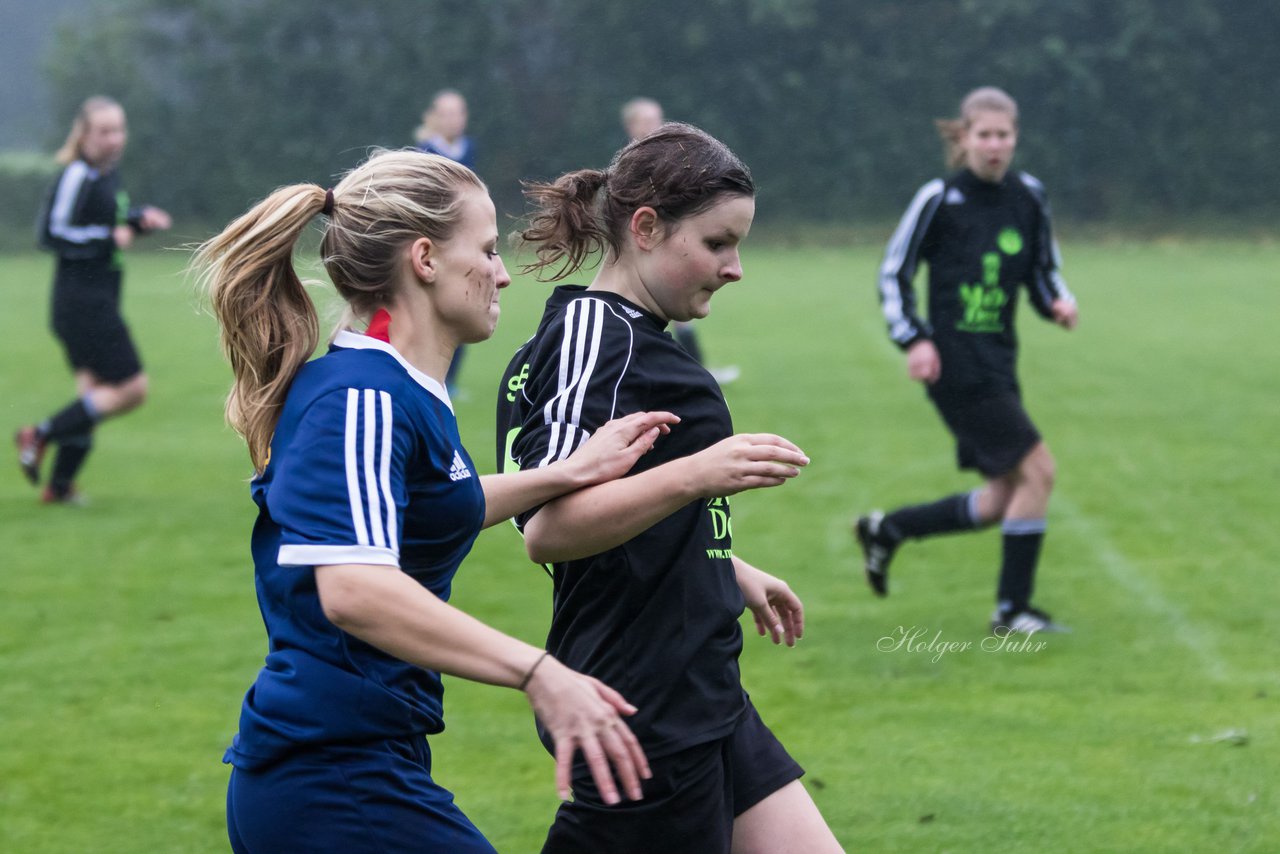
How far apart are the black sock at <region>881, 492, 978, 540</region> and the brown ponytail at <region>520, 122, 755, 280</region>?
3.86 m

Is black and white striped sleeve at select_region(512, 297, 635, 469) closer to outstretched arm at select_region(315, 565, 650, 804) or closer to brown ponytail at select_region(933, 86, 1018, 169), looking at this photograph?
outstretched arm at select_region(315, 565, 650, 804)

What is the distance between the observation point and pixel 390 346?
2533 millimetres

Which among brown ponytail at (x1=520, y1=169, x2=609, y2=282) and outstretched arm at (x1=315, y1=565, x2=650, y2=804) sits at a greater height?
brown ponytail at (x1=520, y1=169, x2=609, y2=282)

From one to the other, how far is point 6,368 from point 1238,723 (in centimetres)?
1330

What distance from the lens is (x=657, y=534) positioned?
9.60 feet

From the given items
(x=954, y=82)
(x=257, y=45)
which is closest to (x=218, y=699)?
(x=954, y=82)

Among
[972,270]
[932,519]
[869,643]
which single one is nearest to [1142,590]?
[932,519]

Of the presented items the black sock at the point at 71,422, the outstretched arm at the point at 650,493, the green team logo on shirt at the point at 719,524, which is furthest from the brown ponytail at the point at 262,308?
the black sock at the point at 71,422

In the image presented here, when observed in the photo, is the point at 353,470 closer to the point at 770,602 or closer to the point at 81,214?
the point at 770,602

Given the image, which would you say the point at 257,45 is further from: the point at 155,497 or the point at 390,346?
the point at 390,346

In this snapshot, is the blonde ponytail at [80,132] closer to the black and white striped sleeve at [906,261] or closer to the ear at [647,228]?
the black and white striped sleeve at [906,261]

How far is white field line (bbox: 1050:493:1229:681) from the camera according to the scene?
20.2 feet

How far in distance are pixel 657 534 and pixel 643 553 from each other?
0.13 ft

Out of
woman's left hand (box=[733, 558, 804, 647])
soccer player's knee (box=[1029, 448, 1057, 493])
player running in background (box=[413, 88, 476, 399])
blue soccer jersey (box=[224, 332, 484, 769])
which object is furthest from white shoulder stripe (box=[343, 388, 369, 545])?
player running in background (box=[413, 88, 476, 399])
